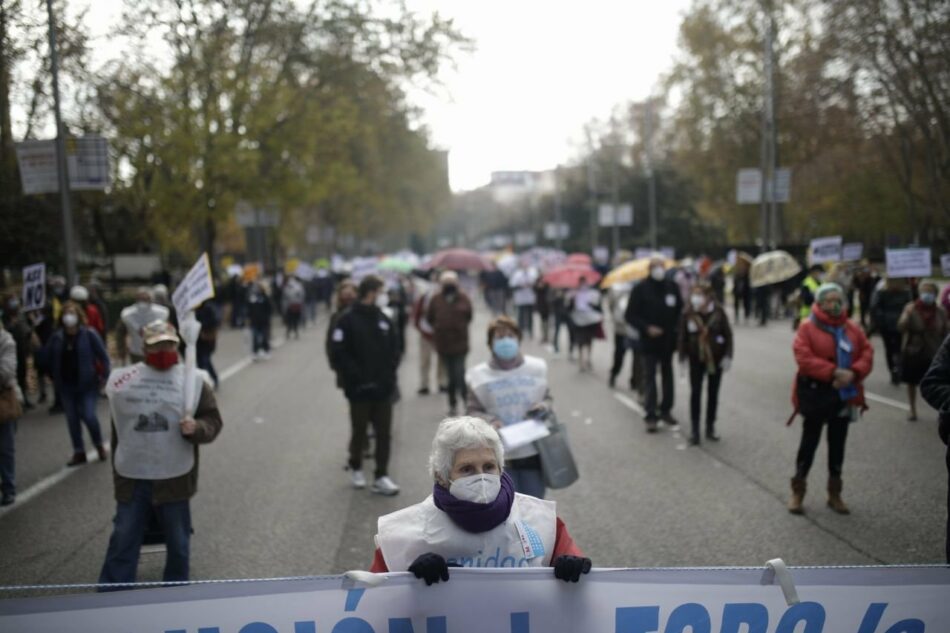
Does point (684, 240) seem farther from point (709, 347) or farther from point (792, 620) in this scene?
point (792, 620)

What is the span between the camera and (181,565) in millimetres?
5320

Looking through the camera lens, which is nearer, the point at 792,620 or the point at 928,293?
the point at 792,620

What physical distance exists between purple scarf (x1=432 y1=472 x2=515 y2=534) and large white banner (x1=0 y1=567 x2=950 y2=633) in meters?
0.16

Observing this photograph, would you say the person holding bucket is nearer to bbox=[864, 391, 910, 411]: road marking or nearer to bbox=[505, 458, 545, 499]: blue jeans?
bbox=[505, 458, 545, 499]: blue jeans

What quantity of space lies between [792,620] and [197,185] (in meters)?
25.4

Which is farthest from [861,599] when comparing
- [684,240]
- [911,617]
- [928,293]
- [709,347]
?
[684,240]

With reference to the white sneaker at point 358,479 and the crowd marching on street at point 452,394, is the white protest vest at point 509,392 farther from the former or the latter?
the white sneaker at point 358,479

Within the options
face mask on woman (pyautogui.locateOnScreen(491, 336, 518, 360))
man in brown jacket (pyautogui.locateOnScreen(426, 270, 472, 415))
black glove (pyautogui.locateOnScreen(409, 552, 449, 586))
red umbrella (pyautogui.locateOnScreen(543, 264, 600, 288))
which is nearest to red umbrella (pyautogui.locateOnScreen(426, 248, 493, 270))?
red umbrella (pyautogui.locateOnScreen(543, 264, 600, 288))

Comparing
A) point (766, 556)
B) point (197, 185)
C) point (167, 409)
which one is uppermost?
point (197, 185)

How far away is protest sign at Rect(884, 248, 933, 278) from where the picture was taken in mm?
12367

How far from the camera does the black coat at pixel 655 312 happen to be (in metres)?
10.3

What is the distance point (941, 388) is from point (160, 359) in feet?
13.9

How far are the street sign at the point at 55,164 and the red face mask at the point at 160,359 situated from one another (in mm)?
10565

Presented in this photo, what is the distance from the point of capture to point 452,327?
452 inches
